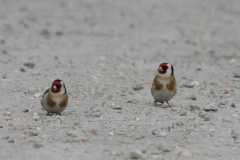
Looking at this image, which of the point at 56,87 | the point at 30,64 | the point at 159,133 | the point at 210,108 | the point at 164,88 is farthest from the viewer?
the point at 30,64

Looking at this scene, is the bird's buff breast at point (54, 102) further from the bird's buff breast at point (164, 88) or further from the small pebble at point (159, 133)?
the bird's buff breast at point (164, 88)

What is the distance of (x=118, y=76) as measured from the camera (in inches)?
378

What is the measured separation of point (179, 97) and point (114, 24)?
26.1ft

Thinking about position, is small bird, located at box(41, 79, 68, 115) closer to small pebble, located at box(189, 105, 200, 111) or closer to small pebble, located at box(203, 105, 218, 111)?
small pebble, located at box(189, 105, 200, 111)

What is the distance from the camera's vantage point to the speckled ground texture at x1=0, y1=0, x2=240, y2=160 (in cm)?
535

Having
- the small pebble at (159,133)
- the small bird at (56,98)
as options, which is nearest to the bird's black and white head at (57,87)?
the small bird at (56,98)

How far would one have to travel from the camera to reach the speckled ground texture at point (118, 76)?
535 cm

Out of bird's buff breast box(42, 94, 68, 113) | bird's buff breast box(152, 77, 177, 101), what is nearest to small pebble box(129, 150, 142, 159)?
bird's buff breast box(42, 94, 68, 113)

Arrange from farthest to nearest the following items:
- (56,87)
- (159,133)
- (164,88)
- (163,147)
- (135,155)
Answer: (164,88)
(56,87)
(159,133)
(163,147)
(135,155)

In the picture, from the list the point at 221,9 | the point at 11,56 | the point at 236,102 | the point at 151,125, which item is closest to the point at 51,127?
the point at 151,125

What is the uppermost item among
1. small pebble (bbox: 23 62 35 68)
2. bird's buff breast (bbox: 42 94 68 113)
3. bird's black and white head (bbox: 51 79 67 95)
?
small pebble (bbox: 23 62 35 68)

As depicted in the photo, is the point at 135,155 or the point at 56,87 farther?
the point at 56,87

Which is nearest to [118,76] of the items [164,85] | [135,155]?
[164,85]

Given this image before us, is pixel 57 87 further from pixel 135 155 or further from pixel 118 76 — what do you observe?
pixel 118 76
